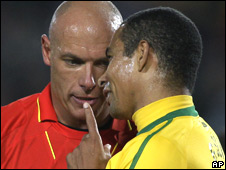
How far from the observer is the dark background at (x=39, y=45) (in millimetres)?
3596

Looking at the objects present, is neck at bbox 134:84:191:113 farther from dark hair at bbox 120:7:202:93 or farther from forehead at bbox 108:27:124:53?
forehead at bbox 108:27:124:53

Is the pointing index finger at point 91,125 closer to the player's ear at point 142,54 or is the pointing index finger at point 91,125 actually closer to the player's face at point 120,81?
the player's face at point 120,81

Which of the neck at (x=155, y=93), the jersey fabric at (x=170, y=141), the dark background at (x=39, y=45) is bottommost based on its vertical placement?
the dark background at (x=39, y=45)

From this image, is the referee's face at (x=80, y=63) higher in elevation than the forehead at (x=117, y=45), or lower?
lower

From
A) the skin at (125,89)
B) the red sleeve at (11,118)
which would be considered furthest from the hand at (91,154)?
the red sleeve at (11,118)

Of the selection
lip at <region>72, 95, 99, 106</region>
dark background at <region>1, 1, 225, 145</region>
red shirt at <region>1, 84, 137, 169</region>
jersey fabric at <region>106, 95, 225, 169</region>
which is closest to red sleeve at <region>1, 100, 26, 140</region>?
red shirt at <region>1, 84, 137, 169</region>

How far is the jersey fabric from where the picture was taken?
3.77 feet

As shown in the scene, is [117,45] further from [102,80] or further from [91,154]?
[91,154]

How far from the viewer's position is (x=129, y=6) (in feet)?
12.1

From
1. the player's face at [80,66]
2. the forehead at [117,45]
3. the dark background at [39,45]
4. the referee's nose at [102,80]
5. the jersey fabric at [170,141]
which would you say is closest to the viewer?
the jersey fabric at [170,141]

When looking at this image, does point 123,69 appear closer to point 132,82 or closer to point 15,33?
point 132,82

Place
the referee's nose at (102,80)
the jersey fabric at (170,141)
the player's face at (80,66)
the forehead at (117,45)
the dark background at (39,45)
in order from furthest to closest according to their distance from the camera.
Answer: the dark background at (39,45)
the player's face at (80,66)
the referee's nose at (102,80)
the forehead at (117,45)
the jersey fabric at (170,141)

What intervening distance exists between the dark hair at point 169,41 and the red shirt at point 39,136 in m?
0.70

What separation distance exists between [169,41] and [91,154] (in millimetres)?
545
